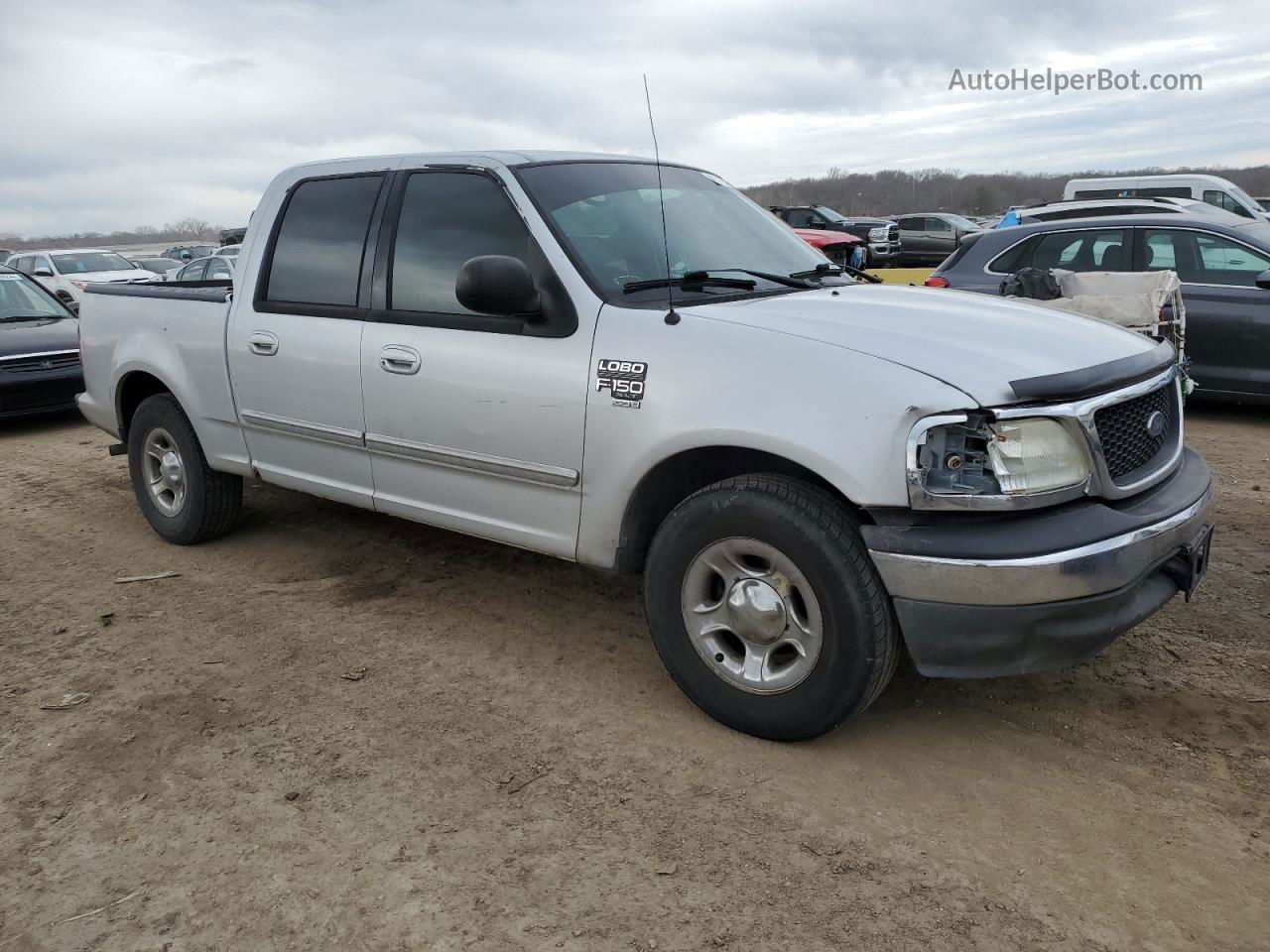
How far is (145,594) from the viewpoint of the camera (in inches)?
190

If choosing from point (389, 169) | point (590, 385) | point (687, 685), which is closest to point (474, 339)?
point (590, 385)

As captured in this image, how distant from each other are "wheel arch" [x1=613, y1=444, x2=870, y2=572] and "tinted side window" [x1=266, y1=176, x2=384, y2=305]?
5.47 ft

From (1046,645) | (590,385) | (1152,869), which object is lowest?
(1152,869)

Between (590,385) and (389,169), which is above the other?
(389,169)

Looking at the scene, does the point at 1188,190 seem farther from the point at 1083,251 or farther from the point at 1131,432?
the point at 1131,432

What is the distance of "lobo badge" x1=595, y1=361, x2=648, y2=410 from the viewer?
131 inches

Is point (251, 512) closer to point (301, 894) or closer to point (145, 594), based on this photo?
point (145, 594)

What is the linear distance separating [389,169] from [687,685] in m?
2.55

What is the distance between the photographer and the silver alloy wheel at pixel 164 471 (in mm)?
5496

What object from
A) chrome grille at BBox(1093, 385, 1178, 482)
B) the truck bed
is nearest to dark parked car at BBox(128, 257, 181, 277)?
the truck bed

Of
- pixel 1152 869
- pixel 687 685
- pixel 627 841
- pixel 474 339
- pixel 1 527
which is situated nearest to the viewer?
pixel 1152 869

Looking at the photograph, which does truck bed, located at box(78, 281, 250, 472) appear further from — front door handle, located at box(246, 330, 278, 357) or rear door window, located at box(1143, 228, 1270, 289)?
rear door window, located at box(1143, 228, 1270, 289)

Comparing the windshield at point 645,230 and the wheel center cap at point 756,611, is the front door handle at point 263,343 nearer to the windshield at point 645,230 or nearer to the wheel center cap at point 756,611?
the windshield at point 645,230

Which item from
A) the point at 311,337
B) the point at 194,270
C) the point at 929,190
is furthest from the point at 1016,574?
the point at 929,190
